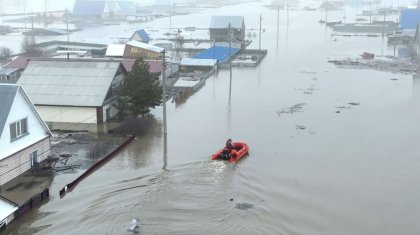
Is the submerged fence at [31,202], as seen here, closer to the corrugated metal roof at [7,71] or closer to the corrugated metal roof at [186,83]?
the corrugated metal roof at [7,71]

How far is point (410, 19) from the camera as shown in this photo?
35406 millimetres

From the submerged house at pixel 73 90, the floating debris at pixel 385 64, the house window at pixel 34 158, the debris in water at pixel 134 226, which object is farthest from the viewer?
the floating debris at pixel 385 64

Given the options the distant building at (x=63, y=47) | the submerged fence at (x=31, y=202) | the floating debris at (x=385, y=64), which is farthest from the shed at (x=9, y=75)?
the floating debris at (x=385, y=64)

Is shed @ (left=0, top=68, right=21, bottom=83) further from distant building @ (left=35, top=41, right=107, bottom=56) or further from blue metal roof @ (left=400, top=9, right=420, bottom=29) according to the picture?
blue metal roof @ (left=400, top=9, right=420, bottom=29)

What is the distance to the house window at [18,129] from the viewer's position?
842cm

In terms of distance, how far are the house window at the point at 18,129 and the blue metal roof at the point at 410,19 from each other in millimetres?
31026

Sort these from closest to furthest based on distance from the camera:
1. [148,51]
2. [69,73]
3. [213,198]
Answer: [213,198], [69,73], [148,51]

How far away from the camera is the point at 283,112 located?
13.9 meters

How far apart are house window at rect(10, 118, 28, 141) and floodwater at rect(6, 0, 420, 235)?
1.02m

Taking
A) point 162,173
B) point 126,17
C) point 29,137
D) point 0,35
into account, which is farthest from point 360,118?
point 126,17

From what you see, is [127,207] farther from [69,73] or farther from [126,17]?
[126,17]

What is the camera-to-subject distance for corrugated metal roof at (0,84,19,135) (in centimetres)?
812

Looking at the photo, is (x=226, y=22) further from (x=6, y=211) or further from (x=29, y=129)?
(x=6, y=211)

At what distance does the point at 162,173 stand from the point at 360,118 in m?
6.33
